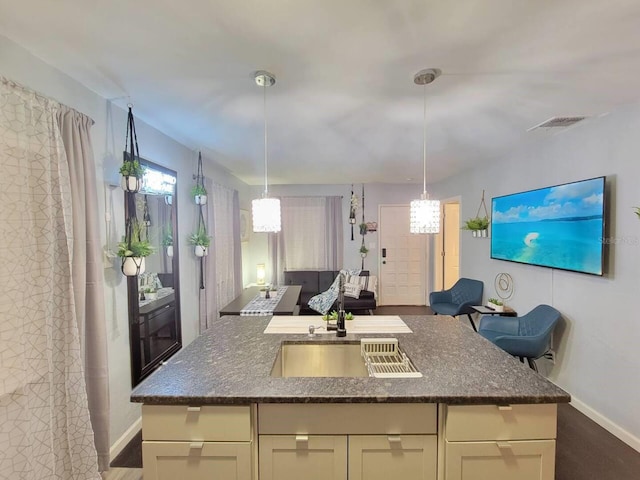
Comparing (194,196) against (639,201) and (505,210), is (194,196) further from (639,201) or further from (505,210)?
(639,201)

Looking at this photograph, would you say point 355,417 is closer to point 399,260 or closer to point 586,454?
point 586,454

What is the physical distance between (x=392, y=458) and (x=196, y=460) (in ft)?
2.78

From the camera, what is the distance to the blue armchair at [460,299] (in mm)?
4258

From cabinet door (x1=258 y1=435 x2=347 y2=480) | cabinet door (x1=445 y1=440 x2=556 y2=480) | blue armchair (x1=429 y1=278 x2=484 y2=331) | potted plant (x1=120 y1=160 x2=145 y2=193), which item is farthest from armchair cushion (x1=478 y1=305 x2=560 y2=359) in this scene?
potted plant (x1=120 y1=160 x2=145 y2=193)

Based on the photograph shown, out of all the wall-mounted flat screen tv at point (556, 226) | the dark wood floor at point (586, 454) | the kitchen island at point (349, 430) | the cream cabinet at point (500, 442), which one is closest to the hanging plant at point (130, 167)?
the kitchen island at point (349, 430)

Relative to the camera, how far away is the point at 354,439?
1297mm

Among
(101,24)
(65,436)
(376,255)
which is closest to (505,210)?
(376,255)

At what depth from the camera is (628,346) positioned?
222 cm

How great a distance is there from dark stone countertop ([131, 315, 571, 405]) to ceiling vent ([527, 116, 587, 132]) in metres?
2.00

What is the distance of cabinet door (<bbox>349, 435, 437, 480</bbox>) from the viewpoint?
1300 mm

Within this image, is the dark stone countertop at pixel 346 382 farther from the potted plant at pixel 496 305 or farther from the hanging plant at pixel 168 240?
the potted plant at pixel 496 305

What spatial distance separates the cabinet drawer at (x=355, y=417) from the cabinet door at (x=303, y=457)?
0.04 metres

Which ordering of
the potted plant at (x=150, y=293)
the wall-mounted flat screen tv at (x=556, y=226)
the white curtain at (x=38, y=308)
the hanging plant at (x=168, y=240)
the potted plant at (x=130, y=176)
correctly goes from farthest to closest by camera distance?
the hanging plant at (x=168, y=240), the potted plant at (x=150, y=293), the wall-mounted flat screen tv at (x=556, y=226), the potted plant at (x=130, y=176), the white curtain at (x=38, y=308)

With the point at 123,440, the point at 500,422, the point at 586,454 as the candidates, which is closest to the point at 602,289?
the point at 586,454
